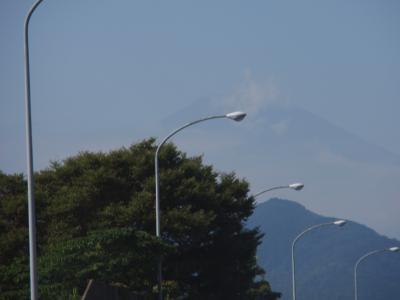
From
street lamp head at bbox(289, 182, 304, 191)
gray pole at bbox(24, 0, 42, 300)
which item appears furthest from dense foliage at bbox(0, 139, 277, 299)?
gray pole at bbox(24, 0, 42, 300)

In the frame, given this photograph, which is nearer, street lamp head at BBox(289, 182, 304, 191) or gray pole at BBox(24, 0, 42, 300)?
gray pole at BBox(24, 0, 42, 300)

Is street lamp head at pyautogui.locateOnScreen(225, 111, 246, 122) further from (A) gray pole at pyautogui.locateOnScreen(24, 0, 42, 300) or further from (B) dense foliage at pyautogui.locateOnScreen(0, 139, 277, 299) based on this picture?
(B) dense foliage at pyautogui.locateOnScreen(0, 139, 277, 299)

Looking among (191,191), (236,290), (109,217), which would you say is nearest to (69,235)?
(109,217)

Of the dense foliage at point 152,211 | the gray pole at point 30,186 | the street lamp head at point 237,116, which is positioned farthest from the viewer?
the dense foliage at point 152,211

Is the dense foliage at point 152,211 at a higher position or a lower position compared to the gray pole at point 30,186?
higher

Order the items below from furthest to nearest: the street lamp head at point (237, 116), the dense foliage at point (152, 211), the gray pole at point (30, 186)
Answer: the dense foliage at point (152, 211) → the street lamp head at point (237, 116) → the gray pole at point (30, 186)

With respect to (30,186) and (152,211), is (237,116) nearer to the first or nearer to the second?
(30,186)

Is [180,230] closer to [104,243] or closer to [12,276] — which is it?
[104,243]

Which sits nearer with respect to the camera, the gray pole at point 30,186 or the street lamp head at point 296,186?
the gray pole at point 30,186

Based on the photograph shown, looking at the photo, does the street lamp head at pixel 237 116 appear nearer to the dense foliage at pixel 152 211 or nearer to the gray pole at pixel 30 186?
the gray pole at pixel 30 186

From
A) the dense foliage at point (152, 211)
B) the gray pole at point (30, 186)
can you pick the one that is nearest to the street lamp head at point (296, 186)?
the dense foliage at point (152, 211)

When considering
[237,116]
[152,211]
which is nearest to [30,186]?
[237,116]

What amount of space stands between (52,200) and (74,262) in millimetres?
21775

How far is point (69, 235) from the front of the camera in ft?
180
